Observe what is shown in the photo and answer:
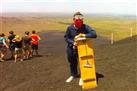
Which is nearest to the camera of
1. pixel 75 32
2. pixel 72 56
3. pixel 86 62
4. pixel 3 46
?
pixel 86 62

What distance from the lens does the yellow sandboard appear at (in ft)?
38.5

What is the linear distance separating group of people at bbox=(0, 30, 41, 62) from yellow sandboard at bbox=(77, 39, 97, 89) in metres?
10.9

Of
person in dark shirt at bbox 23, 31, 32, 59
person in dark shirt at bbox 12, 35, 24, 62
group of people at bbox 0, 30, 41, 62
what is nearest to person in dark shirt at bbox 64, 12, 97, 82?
person in dark shirt at bbox 12, 35, 24, 62

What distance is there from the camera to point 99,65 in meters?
15.4

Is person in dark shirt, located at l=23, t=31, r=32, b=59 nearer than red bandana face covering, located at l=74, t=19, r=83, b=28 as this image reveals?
No

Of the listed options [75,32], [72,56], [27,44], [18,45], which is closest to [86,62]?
[72,56]

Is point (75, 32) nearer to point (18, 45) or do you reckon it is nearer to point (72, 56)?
point (72, 56)

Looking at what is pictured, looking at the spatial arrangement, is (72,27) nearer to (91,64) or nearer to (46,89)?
(91,64)

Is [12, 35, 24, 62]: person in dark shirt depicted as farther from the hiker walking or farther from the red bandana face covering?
the red bandana face covering

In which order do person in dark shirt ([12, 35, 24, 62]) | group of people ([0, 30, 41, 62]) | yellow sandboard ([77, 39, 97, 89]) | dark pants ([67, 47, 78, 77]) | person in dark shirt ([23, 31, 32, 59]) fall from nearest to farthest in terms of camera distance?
1. yellow sandboard ([77, 39, 97, 89])
2. dark pants ([67, 47, 78, 77])
3. person in dark shirt ([12, 35, 24, 62])
4. group of people ([0, 30, 41, 62])
5. person in dark shirt ([23, 31, 32, 59])

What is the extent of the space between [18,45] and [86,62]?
11.2 metres

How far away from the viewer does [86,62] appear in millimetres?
11789

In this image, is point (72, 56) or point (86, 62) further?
point (72, 56)

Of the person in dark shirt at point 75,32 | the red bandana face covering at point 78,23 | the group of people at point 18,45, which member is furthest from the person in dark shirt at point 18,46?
the red bandana face covering at point 78,23
